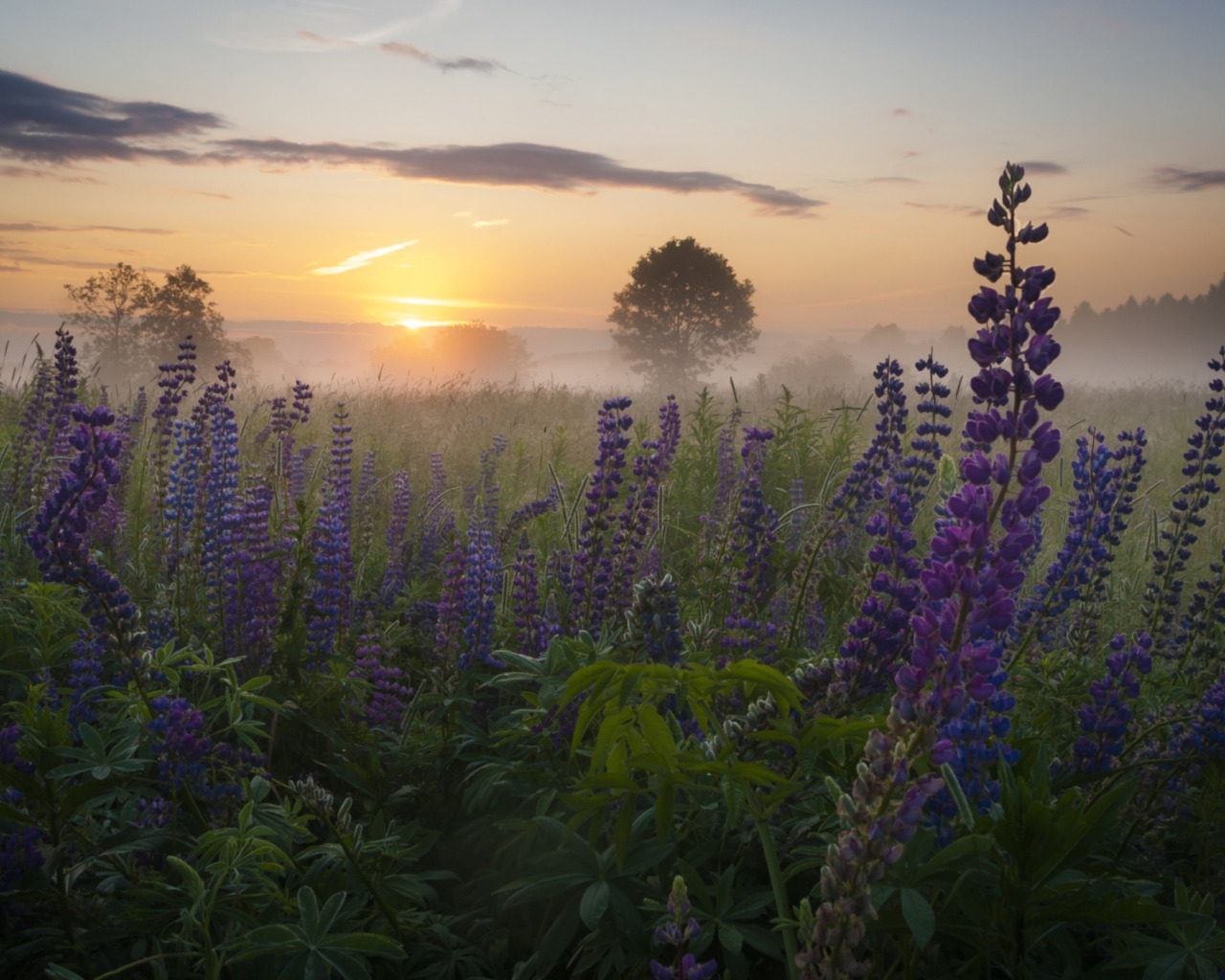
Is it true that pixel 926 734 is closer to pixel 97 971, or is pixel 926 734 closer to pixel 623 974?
pixel 623 974

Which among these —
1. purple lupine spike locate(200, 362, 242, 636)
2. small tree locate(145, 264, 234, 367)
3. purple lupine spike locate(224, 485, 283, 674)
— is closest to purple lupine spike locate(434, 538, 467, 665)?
purple lupine spike locate(224, 485, 283, 674)

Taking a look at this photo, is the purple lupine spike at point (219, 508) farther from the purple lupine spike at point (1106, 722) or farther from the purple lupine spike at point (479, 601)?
the purple lupine spike at point (1106, 722)

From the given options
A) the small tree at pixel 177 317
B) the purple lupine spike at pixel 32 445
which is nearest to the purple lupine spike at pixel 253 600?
the purple lupine spike at pixel 32 445

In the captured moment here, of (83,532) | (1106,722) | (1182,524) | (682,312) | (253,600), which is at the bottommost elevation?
(253,600)

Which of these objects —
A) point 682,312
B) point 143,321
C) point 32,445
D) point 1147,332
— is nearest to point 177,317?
point 143,321

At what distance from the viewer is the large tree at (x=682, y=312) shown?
210 feet

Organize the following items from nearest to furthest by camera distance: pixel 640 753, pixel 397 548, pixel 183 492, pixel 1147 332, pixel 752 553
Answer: pixel 640 753, pixel 752 553, pixel 183 492, pixel 397 548, pixel 1147 332

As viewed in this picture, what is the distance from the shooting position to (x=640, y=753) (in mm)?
1582

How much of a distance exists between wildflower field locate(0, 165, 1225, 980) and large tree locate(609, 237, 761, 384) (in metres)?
60.6

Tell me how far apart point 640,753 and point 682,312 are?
211ft

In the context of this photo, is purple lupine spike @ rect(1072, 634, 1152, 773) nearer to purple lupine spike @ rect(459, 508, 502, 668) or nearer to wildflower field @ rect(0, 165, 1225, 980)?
wildflower field @ rect(0, 165, 1225, 980)

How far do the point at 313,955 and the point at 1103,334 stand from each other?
125999 mm

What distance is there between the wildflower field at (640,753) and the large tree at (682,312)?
60.6 metres

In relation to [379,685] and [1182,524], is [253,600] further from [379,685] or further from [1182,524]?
[1182,524]
